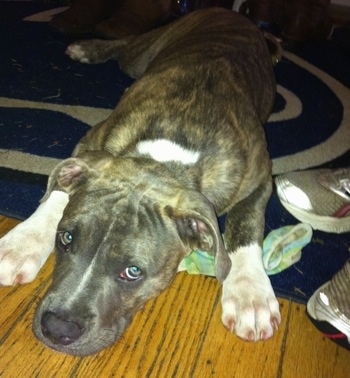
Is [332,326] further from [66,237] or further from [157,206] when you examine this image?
[66,237]

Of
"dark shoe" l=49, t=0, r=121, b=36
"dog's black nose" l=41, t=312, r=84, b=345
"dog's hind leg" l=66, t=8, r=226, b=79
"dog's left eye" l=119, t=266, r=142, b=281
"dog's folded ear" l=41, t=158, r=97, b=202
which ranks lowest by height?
"dark shoe" l=49, t=0, r=121, b=36

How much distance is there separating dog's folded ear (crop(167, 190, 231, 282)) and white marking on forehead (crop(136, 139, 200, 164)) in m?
0.32

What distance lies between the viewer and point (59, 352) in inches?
85.1

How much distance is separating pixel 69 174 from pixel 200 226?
71 centimetres

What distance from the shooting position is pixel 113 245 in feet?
6.97

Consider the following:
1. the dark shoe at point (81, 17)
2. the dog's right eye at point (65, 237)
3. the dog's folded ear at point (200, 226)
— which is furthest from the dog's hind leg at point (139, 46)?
the dog's right eye at point (65, 237)

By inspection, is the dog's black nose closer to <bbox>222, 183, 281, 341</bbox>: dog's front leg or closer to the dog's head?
the dog's head

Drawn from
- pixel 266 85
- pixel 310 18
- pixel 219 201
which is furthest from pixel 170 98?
pixel 310 18

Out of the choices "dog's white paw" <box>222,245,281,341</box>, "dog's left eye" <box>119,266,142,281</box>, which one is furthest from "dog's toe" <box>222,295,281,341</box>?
"dog's left eye" <box>119,266,142,281</box>

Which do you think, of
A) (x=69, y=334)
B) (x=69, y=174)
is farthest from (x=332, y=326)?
(x=69, y=174)

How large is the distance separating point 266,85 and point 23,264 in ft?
7.27

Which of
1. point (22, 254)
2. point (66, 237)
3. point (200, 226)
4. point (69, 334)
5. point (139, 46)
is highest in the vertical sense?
point (200, 226)

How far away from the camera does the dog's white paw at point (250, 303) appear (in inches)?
96.8

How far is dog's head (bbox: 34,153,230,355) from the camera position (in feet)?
6.82
